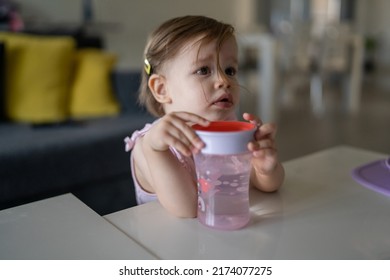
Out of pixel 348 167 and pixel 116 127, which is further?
pixel 116 127

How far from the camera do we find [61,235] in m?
0.62

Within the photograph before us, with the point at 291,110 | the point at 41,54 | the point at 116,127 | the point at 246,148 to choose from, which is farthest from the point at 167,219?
the point at 291,110

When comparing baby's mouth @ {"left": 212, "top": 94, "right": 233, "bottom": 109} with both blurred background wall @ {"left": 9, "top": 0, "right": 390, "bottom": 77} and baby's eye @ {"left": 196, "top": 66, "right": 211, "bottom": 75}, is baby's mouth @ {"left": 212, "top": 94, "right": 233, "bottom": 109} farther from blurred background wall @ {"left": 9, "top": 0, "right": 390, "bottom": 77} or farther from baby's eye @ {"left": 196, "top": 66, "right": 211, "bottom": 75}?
blurred background wall @ {"left": 9, "top": 0, "right": 390, "bottom": 77}

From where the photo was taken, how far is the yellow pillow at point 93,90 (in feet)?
6.70

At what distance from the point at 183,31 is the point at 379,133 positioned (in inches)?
115

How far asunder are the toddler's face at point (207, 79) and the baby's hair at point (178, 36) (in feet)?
0.04

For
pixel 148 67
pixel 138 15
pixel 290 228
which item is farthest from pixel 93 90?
pixel 138 15

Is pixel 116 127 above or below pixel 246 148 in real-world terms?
below

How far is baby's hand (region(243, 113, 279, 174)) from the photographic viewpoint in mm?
626

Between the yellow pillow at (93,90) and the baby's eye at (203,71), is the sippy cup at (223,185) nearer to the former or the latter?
the baby's eye at (203,71)

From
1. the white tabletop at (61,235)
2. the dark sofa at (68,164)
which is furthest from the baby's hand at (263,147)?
the dark sofa at (68,164)

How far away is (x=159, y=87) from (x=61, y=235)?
1.22 feet

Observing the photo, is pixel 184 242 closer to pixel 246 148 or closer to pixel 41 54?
pixel 246 148
